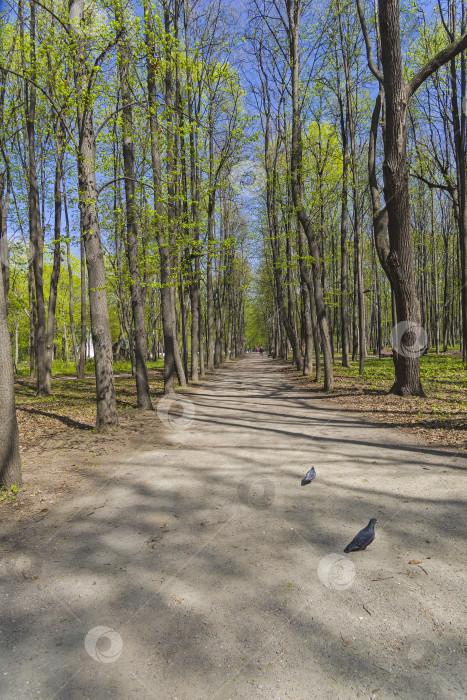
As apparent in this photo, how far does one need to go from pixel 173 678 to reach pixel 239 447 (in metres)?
4.53

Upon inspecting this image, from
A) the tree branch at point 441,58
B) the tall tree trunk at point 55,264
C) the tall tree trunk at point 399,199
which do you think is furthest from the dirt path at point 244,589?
the tall tree trunk at point 55,264

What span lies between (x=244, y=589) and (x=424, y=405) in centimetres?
758

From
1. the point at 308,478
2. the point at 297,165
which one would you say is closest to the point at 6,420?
the point at 308,478

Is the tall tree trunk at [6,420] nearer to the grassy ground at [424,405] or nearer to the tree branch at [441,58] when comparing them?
the grassy ground at [424,405]

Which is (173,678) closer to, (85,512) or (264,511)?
(264,511)

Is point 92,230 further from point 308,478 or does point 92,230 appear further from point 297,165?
point 297,165

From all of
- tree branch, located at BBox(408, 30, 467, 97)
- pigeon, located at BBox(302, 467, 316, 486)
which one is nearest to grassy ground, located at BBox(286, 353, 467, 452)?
pigeon, located at BBox(302, 467, 316, 486)

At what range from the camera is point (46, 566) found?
10.6ft

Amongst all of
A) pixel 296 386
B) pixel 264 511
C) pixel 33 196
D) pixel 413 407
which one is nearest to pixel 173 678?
pixel 264 511

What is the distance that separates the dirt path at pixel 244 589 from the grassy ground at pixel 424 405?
5.26 feet

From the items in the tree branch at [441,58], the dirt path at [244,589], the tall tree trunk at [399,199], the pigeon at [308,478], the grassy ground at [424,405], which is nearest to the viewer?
the dirt path at [244,589]

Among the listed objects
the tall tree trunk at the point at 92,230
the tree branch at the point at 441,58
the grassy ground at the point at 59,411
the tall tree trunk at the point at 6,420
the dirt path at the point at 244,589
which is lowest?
the dirt path at the point at 244,589

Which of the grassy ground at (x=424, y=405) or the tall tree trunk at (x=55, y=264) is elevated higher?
the tall tree trunk at (x=55, y=264)

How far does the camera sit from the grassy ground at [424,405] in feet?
22.5
